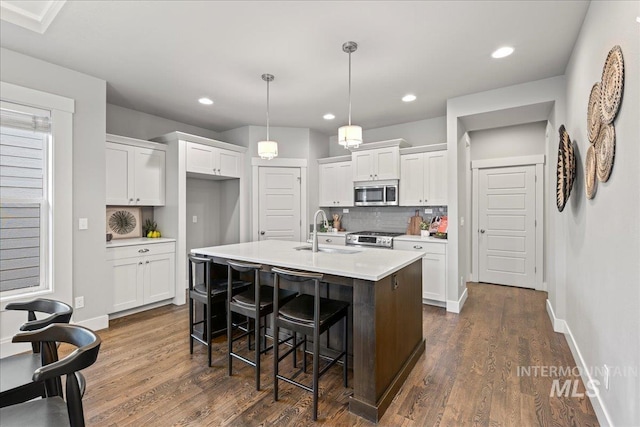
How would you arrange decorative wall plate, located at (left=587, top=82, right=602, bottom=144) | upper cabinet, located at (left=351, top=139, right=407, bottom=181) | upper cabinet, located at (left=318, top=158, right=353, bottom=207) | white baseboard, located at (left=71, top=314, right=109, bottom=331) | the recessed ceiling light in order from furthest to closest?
upper cabinet, located at (left=318, top=158, right=353, bottom=207), upper cabinet, located at (left=351, top=139, right=407, bottom=181), white baseboard, located at (left=71, top=314, right=109, bottom=331), the recessed ceiling light, decorative wall plate, located at (left=587, top=82, right=602, bottom=144)

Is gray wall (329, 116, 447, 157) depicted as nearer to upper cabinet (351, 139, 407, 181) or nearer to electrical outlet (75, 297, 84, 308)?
upper cabinet (351, 139, 407, 181)

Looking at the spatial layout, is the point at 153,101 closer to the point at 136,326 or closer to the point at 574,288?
the point at 136,326

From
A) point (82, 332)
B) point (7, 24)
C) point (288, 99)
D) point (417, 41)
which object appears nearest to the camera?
point (82, 332)

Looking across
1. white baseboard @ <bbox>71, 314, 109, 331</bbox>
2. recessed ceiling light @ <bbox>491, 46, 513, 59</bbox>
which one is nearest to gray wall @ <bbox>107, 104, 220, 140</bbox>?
white baseboard @ <bbox>71, 314, 109, 331</bbox>

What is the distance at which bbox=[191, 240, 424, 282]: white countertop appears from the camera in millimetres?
2018

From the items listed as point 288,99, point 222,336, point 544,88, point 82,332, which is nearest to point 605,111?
point 544,88

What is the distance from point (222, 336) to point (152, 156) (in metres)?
2.69

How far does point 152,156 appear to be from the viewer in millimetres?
4254

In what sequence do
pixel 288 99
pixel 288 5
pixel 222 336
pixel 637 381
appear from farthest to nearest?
pixel 288 99 → pixel 222 336 → pixel 288 5 → pixel 637 381

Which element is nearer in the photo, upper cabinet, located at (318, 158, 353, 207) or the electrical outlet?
the electrical outlet

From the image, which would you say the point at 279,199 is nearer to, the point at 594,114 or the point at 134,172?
the point at 134,172

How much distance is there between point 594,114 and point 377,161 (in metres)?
3.00

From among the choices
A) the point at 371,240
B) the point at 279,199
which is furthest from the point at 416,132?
the point at 279,199

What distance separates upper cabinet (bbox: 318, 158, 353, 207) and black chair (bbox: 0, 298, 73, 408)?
13.9ft
